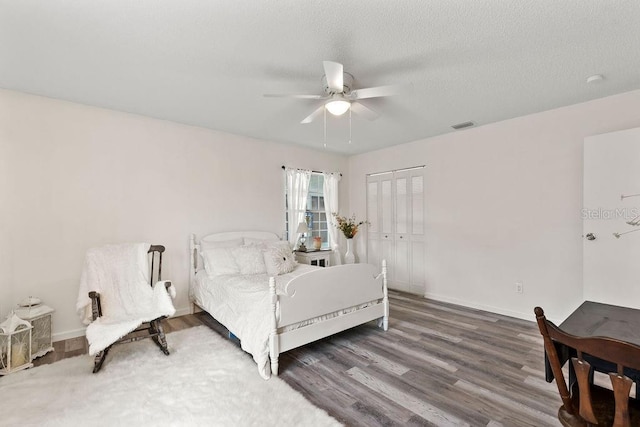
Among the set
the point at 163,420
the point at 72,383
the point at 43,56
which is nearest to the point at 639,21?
the point at 163,420

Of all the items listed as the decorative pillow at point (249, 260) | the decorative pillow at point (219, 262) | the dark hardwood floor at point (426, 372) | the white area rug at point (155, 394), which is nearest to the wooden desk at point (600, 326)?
the dark hardwood floor at point (426, 372)

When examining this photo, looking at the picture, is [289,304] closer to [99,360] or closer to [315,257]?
[99,360]

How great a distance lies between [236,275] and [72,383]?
1.69 m

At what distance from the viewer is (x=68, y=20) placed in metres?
1.88

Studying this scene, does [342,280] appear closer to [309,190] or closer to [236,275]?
[236,275]

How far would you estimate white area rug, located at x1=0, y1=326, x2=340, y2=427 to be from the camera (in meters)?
1.91

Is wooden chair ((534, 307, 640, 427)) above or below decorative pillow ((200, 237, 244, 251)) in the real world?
below

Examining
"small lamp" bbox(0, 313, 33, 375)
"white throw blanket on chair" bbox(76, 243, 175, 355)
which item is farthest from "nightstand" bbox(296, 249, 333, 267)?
"small lamp" bbox(0, 313, 33, 375)

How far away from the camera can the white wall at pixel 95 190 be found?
2.94 metres

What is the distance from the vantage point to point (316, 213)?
5.52 metres

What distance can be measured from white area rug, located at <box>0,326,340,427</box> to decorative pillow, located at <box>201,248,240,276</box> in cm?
103

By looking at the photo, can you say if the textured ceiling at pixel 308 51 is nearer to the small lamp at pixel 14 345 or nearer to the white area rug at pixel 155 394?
the small lamp at pixel 14 345

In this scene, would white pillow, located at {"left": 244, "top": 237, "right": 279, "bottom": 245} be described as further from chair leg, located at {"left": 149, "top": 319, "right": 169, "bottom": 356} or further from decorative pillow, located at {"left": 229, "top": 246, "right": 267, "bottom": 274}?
chair leg, located at {"left": 149, "top": 319, "right": 169, "bottom": 356}

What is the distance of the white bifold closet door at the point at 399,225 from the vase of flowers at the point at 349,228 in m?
0.34
